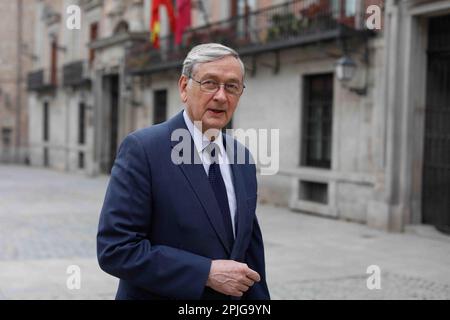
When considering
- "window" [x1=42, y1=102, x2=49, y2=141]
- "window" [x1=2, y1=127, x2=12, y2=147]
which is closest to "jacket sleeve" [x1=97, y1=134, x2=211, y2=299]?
"window" [x1=42, y1=102, x2=49, y2=141]

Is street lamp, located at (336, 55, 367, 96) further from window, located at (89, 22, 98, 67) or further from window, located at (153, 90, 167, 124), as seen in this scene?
window, located at (89, 22, 98, 67)

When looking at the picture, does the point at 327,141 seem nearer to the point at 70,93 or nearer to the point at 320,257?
the point at 320,257

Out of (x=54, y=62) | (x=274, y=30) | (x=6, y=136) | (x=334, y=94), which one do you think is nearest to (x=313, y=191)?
(x=334, y=94)

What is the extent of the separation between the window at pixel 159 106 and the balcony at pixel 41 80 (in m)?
9.98

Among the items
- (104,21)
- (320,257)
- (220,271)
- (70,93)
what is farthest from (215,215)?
(70,93)

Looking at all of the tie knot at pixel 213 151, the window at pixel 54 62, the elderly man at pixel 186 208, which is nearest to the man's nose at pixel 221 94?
the elderly man at pixel 186 208

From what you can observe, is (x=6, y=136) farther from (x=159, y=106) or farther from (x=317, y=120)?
(x=317, y=120)

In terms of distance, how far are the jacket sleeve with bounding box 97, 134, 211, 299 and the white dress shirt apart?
0.76 feet

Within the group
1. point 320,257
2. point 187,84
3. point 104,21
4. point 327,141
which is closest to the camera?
point 187,84

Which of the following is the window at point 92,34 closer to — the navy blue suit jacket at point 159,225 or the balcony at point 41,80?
the balcony at point 41,80

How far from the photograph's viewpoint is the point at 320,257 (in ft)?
26.9

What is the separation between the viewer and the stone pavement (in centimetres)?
636

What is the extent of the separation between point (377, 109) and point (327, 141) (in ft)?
6.15

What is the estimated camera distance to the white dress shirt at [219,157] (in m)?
2.37
